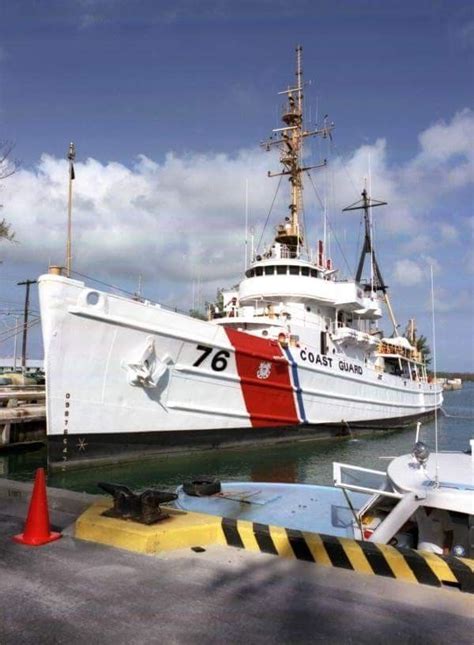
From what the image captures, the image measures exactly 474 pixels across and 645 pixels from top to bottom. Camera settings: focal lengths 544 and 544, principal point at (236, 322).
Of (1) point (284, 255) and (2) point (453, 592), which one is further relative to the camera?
(1) point (284, 255)

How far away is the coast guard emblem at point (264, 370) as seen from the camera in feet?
45.9

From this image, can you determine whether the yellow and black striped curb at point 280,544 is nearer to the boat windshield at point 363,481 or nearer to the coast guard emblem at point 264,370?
the boat windshield at point 363,481

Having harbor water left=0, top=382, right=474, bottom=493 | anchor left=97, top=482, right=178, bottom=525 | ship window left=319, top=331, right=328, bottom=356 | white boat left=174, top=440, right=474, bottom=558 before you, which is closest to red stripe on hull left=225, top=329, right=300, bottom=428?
harbor water left=0, top=382, right=474, bottom=493

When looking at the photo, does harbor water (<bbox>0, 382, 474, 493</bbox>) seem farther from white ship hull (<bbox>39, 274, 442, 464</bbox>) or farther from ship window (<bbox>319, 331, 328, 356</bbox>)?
ship window (<bbox>319, 331, 328, 356</bbox>)

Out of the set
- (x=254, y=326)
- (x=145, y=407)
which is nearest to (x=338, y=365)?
(x=254, y=326)

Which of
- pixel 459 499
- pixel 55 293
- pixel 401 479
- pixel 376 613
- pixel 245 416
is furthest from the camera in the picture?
pixel 245 416

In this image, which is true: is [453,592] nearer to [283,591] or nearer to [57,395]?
[283,591]

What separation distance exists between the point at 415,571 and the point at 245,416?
1083 cm

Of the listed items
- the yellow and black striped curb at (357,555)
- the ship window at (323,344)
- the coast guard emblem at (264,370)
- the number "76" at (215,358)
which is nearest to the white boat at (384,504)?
the yellow and black striped curb at (357,555)

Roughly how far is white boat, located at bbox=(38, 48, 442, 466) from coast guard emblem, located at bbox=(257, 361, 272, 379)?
3 centimetres

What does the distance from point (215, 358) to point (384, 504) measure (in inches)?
337

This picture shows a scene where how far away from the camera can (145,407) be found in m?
12.0

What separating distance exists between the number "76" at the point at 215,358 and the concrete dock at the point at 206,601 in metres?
8.80

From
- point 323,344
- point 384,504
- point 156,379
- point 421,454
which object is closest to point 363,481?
point 384,504
